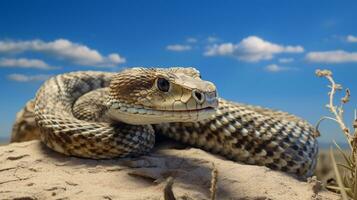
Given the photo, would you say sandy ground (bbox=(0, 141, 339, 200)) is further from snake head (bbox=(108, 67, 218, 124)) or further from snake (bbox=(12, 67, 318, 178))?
snake head (bbox=(108, 67, 218, 124))

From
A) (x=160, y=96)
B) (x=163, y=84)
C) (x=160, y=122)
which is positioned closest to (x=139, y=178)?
(x=160, y=122)

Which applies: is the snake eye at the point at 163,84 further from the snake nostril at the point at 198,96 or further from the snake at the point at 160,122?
the snake nostril at the point at 198,96

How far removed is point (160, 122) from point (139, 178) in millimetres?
597

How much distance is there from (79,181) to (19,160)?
47.9 inches

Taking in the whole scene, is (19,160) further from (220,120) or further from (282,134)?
(282,134)

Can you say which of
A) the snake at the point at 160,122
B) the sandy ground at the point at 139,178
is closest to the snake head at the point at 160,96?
the snake at the point at 160,122

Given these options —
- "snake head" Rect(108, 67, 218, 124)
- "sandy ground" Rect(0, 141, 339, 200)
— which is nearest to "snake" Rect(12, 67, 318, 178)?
"snake head" Rect(108, 67, 218, 124)

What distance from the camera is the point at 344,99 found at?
194 inches

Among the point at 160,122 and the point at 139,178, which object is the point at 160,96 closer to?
the point at 160,122

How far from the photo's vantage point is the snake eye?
466cm

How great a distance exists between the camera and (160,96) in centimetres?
468

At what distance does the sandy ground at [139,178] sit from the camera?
4.16m

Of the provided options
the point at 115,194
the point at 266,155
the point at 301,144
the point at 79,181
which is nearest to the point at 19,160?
the point at 79,181

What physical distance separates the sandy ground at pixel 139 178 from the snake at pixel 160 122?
0.73 ft
